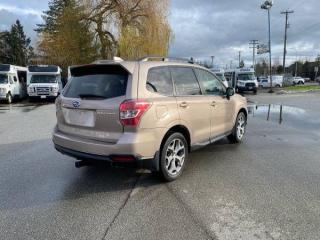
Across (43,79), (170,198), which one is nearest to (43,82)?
(43,79)

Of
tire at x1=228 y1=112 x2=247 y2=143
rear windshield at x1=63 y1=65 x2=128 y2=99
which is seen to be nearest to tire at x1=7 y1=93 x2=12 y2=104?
tire at x1=228 y1=112 x2=247 y2=143

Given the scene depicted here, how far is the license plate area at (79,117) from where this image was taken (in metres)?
4.90

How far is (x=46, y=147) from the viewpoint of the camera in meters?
7.75

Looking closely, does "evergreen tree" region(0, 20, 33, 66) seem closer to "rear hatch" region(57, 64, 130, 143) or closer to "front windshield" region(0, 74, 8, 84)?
"front windshield" region(0, 74, 8, 84)

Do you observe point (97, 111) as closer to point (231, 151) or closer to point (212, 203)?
point (212, 203)

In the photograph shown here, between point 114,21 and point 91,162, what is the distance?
29.5 metres

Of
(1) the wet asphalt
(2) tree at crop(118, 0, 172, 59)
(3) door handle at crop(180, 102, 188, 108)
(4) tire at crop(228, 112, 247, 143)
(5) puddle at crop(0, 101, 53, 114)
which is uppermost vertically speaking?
(2) tree at crop(118, 0, 172, 59)

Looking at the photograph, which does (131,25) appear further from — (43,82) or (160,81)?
(160,81)

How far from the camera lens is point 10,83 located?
2408 cm

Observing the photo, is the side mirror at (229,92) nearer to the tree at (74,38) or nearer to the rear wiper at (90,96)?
the rear wiper at (90,96)

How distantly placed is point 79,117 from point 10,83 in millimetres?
21216

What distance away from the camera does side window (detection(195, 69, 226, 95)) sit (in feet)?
20.7

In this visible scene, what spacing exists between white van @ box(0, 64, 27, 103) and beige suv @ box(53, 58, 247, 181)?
64.2ft

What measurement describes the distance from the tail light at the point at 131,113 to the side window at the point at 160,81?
43 centimetres
